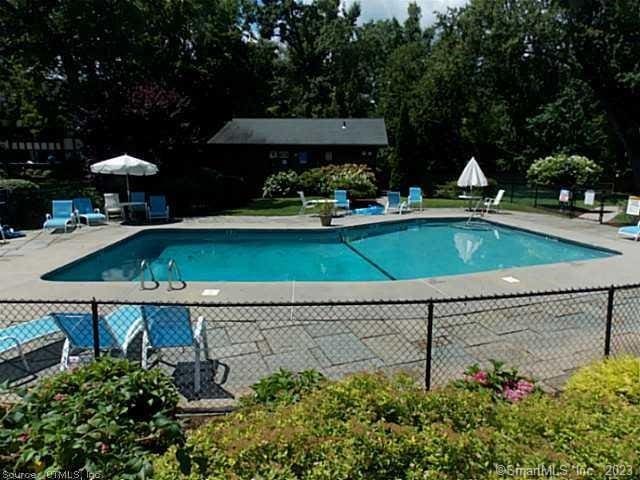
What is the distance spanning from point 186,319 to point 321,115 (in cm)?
3792

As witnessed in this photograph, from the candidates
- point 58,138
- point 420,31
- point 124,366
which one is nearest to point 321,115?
point 420,31

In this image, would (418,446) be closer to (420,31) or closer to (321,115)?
(321,115)

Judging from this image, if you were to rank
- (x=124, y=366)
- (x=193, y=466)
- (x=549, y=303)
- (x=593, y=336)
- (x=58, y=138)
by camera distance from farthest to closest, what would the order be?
(x=58, y=138), (x=549, y=303), (x=593, y=336), (x=124, y=366), (x=193, y=466)

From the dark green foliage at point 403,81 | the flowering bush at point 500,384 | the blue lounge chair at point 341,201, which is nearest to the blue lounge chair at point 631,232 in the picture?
the blue lounge chair at point 341,201

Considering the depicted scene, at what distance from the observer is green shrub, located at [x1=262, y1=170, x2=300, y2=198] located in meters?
23.9

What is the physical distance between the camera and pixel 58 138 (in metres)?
40.0

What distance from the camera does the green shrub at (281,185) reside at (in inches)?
939

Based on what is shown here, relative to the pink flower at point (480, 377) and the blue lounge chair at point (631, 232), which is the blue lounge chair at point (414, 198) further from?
the pink flower at point (480, 377)

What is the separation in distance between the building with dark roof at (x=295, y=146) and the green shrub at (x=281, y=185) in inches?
92.6

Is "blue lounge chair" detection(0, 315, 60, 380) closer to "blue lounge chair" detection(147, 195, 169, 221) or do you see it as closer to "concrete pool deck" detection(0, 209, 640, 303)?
"concrete pool deck" detection(0, 209, 640, 303)

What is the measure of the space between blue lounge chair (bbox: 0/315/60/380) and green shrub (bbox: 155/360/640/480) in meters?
3.17

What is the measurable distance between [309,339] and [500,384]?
97.7 inches

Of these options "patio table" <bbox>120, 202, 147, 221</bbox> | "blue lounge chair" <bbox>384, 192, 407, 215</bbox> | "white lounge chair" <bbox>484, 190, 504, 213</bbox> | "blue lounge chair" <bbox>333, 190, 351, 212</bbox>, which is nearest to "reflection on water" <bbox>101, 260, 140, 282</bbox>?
"patio table" <bbox>120, 202, 147, 221</bbox>

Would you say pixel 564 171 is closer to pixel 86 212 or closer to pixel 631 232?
pixel 631 232
